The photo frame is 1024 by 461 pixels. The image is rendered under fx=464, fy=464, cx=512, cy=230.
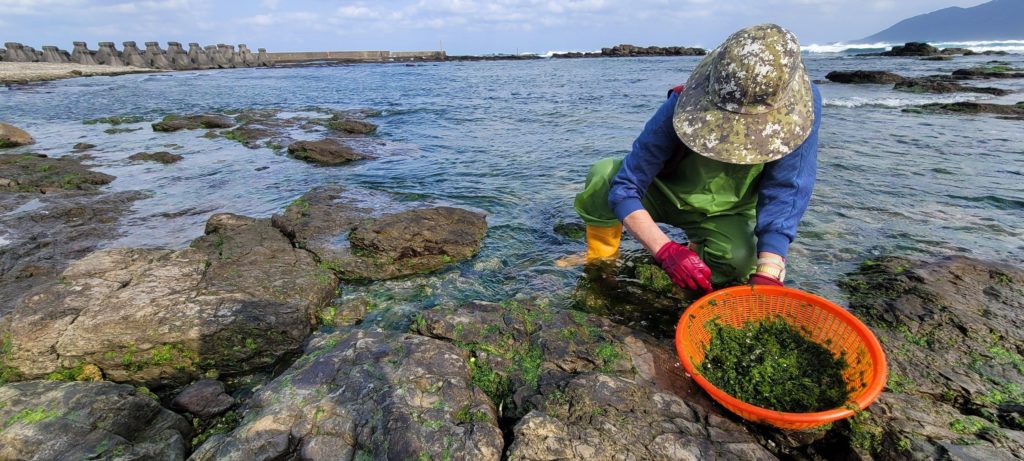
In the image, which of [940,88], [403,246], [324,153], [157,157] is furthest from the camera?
[940,88]

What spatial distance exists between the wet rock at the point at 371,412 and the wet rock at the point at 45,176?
7.22 metres

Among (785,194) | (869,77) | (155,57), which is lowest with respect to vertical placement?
(785,194)

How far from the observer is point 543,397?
2168 millimetres

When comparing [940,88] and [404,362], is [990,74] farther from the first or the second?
[404,362]

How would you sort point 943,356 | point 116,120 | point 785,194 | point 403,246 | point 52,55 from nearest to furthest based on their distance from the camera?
point 943,356 → point 785,194 → point 403,246 → point 116,120 → point 52,55

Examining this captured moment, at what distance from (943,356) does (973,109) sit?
13417mm

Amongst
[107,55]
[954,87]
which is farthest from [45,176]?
[107,55]

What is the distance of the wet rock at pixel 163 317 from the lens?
109 inches

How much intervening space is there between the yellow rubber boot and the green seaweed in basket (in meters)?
1.43

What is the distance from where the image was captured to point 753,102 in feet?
7.69

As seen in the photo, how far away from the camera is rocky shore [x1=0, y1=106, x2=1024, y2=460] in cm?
192

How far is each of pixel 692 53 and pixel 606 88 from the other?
56.6 m

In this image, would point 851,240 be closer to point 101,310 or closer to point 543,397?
point 543,397

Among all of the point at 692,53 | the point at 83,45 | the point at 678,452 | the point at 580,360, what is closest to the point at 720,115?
the point at 580,360
